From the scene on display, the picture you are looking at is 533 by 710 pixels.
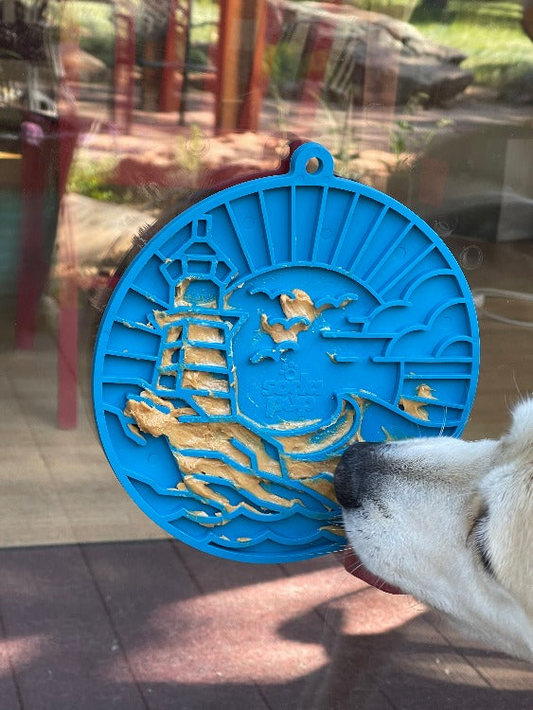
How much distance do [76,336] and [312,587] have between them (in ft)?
2.47

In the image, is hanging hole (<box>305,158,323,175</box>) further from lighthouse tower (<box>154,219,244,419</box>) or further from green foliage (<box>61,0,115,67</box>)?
green foliage (<box>61,0,115,67</box>)

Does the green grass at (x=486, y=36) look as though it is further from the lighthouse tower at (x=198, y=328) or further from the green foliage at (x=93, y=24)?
the lighthouse tower at (x=198, y=328)

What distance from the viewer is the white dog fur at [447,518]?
1206mm

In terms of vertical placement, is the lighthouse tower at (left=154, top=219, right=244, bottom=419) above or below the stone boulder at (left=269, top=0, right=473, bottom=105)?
below

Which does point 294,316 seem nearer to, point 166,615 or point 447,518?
point 447,518

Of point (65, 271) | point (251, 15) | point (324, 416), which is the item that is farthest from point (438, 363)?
point (65, 271)

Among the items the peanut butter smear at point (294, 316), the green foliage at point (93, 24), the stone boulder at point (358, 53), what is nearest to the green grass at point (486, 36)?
the stone boulder at point (358, 53)

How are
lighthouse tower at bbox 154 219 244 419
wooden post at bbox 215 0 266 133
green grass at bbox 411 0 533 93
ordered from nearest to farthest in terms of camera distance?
lighthouse tower at bbox 154 219 244 419 → wooden post at bbox 215 0 266 133 → green grass at bbox 411 0 533 93

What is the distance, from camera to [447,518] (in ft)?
4.06

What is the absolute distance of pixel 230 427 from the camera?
1221 millimetres

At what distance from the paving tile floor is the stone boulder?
42 centimetres

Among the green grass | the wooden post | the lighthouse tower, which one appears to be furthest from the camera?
the green grass

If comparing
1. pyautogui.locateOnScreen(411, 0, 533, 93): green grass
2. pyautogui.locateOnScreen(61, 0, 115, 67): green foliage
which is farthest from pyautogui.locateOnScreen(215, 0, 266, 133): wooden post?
pyautogui.locateOnScreen(411, 0, 533, 93): green grass

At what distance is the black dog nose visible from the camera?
1217 millimetres
